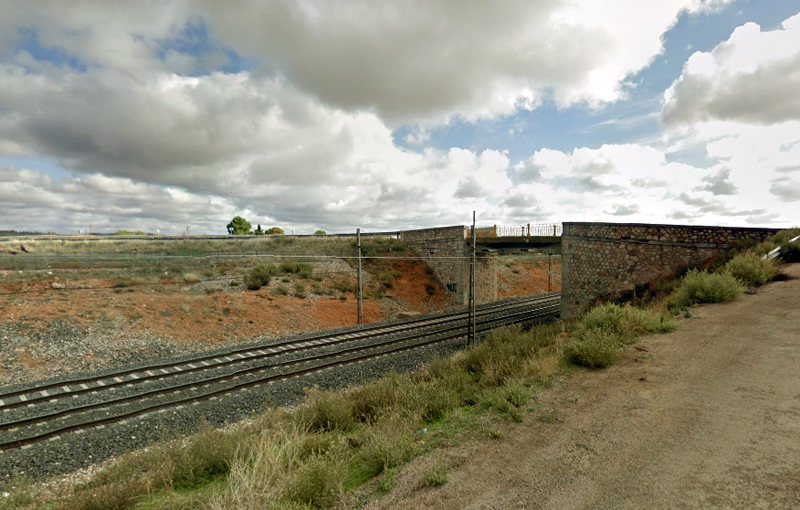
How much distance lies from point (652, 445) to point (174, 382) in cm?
1234

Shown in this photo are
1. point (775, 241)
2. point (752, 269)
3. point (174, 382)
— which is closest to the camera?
point (174, 382)

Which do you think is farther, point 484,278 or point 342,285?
point 484,278

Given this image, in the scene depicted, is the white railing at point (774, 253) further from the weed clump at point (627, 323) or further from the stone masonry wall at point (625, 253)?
the weed clump at point (627, 323)

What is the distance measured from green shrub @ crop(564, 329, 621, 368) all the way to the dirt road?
299mm

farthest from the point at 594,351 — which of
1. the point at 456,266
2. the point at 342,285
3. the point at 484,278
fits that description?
the point at 342,285

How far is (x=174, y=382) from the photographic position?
1095 centimetres

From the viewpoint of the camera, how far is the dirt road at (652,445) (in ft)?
12.6

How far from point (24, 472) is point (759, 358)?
48.4 ft

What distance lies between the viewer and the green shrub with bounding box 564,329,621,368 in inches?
307

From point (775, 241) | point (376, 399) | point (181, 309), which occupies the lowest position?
point (181, 309)

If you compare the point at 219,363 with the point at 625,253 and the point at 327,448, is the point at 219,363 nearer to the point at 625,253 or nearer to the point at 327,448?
the point at 327,448

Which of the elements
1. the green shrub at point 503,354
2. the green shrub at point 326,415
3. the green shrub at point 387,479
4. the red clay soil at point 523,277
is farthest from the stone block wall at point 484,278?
the green shrub at point 387,479

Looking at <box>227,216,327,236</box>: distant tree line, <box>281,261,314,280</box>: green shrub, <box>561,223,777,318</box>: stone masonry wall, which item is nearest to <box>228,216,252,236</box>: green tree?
<box>227,216,327,236</box>: distant tree line

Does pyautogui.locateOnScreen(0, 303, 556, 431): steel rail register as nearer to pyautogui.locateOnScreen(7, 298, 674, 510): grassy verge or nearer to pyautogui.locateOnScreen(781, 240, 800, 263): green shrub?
pyautogui.locateOnScreen(7, 298, 674, 510): grassy verge
